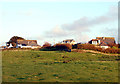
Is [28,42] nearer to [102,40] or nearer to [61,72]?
[102,40]

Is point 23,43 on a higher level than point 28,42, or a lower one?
lower

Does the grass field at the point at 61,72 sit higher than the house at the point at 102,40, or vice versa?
the house at the point at 102,40

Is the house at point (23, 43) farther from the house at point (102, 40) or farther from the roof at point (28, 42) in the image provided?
the house at point (102, 40)

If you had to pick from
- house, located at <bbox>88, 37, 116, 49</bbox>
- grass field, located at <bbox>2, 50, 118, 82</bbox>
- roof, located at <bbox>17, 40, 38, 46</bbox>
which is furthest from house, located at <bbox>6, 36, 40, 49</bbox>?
grass field, located at <bbox>2, 50, 118, 82</bbox>

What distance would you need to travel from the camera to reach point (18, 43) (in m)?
115

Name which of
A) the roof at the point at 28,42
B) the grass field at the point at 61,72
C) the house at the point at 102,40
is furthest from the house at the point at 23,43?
the grass field at the point at 61,72

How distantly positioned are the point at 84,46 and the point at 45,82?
52508 millimetres

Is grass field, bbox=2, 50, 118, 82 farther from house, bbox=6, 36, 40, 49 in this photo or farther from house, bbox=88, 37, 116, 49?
house, bbox=6, 36, 40, 49

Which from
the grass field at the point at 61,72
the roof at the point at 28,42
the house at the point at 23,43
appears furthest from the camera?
the roof at the point at 28,42

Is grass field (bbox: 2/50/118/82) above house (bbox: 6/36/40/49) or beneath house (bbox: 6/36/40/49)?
beneath

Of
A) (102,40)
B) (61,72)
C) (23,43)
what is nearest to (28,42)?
(23,43)

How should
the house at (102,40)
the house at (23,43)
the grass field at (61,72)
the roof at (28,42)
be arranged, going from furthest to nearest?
1. the roof at (28,42)
2. the house at (23,43)
3. the house at (102,40)
4. the grass field at (61,72)

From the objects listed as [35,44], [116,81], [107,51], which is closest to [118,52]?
[107,51]

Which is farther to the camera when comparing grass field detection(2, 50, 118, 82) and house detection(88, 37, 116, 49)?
house detection(88, 37, 116, 49)
